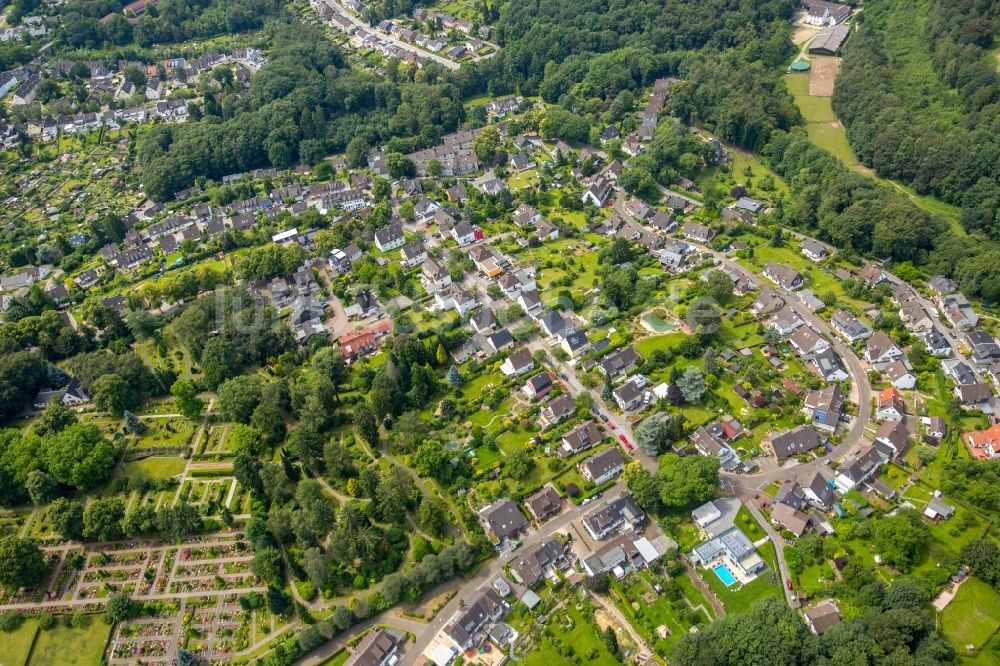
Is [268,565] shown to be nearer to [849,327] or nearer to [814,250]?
[849,327]

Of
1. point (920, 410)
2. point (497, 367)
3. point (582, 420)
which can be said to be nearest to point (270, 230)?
point (497, 367)

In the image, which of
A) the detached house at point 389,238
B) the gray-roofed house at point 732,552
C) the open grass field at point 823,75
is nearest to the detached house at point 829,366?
the gray-roofed house at point 732,552

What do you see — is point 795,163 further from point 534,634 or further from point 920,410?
point 534,634

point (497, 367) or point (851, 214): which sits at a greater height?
point (851, 214)

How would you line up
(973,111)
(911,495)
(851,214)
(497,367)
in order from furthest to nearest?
(973,111), (851,214), (497,367), (911,495)

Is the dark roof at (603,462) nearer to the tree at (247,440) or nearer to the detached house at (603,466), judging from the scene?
the detached house at (603,466)

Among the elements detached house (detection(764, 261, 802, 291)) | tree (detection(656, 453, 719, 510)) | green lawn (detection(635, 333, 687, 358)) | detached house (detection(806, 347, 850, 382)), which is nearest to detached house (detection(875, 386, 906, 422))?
detached house (detection(806, 347, 850, 382))
